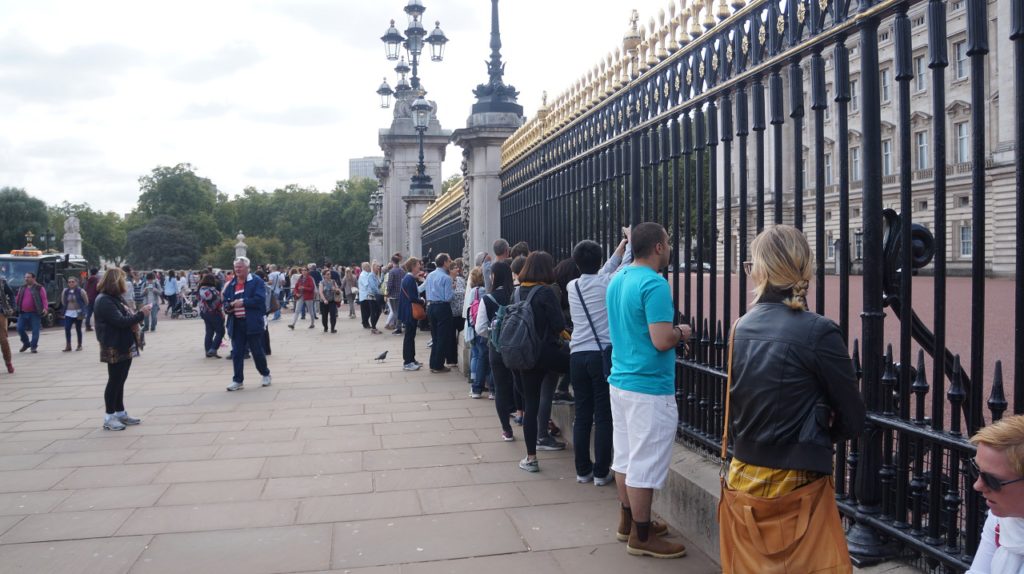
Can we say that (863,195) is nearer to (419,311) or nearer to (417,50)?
(419,311)

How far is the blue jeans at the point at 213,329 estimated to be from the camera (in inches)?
589

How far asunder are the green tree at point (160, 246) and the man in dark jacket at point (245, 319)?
78.0 metres

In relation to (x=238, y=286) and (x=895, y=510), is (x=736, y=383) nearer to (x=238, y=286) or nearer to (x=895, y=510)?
(x=895, y=510)

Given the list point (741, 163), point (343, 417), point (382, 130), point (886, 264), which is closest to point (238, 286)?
point (343, 417)

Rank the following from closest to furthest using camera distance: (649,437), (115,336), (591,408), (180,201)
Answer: (649,437) < (591,408) < (115,336) < (180,201)

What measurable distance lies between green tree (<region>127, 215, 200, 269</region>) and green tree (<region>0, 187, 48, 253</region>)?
8.84 m

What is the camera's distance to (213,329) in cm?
1516

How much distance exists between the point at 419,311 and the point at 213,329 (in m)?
4.75

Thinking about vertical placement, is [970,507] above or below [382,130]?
below

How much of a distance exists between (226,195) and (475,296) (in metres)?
107

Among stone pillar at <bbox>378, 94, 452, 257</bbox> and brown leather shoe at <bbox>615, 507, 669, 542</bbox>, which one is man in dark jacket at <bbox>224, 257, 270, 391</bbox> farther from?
stone pillar at <bbox>378, 94, 452, 257</bbox>

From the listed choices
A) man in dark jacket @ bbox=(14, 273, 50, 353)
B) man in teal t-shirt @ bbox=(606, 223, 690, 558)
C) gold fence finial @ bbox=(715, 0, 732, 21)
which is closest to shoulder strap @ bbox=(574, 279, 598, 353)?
man in teal t-shirt @ bbox=(606, 223, 690, 558)

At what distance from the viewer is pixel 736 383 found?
286 cm

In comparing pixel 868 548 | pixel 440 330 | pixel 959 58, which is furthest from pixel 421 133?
pixel 868 548
